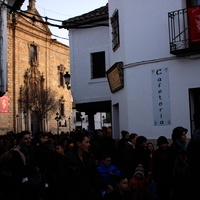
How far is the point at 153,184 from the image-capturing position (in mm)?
7535

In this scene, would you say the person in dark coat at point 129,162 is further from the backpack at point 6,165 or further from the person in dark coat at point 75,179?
the person in dark coat at point 75,179

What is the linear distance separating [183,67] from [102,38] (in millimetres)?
6803

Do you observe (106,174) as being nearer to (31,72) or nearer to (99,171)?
(99,171)

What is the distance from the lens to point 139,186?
7.52 m

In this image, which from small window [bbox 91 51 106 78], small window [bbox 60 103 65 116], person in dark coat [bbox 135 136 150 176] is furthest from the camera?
small window [bbox 60 103 65 116]

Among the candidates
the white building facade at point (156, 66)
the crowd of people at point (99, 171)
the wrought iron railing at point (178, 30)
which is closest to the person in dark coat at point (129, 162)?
the crowd of people at point (99, 171)

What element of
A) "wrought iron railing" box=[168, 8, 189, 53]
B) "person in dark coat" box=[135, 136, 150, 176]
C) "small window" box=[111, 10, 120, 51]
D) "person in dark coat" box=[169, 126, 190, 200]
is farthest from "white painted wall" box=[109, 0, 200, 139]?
"person in dark coat" box=[169, 126, 190, 200]

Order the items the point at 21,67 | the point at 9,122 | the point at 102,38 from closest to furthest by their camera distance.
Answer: the point at 102,38
the point at 9,122
the point at 21,67

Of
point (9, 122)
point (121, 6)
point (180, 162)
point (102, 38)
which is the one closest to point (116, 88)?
point (121, 6)

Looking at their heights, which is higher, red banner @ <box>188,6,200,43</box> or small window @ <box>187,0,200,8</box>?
small window @ <box>187,0,200,8</box>

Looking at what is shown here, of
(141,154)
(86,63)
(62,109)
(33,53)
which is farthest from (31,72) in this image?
(141,154)

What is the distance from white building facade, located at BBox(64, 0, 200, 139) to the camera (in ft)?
37.1

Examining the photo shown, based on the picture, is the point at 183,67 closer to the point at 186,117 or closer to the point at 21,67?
the point at 186,117

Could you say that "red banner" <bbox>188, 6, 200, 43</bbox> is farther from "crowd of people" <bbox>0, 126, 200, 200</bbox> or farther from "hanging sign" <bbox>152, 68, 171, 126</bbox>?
"crowd of people" <bbox>0, 126, 200, 200</bbox>
